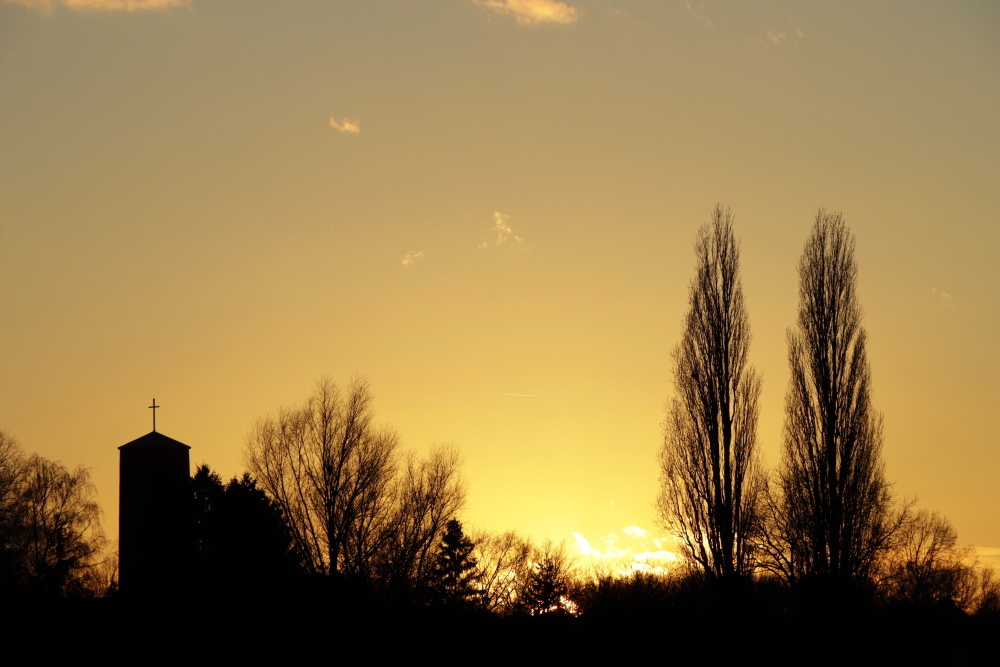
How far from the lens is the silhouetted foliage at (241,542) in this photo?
38375 millimetres

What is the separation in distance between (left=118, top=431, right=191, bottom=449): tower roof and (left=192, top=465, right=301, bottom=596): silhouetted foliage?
7034 mm

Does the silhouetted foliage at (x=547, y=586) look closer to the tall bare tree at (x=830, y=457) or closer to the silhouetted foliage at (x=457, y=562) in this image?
the silhouetted foliage at (x=457, y=562)

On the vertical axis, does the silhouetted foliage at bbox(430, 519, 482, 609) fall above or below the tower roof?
below

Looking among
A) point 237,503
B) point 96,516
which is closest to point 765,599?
point 237,503

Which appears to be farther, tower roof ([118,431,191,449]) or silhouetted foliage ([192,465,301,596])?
tower roof ([118,431,191,449])

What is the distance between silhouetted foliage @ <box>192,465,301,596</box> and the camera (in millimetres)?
38375

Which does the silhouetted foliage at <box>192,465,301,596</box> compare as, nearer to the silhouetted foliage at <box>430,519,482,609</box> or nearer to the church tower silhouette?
the church tower silhouette

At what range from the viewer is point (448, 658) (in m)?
37.2

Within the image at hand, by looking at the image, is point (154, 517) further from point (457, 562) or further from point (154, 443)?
point (457, 562)

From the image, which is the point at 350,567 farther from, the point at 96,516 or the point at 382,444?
the point at 96,516

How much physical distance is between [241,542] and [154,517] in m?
7.30

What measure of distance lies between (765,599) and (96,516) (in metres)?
30.4

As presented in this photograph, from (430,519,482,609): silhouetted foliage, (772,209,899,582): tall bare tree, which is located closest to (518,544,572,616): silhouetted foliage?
(430,519,482,609): silhouetted foliage

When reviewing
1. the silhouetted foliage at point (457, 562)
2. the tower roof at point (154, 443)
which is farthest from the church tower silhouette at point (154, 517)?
the silhouetted foliage at point (457, 562)
